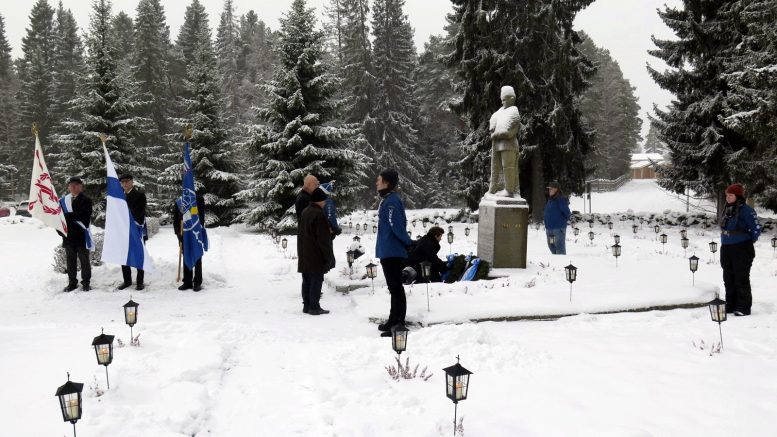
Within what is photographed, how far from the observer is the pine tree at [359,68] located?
116 feet

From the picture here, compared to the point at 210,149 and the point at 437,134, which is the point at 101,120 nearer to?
the point at 210,149

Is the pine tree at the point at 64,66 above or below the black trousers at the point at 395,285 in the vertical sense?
above

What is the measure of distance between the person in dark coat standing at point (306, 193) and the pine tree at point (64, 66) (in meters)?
35.9

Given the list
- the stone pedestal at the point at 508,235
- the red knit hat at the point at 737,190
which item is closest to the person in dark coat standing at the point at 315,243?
the stone pedestal at the point at 508,235

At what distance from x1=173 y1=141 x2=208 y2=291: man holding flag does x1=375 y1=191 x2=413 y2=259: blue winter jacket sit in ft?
13.8

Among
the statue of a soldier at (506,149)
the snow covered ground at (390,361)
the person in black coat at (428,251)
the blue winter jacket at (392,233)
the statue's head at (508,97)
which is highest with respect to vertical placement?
the statue's head at (508,97)

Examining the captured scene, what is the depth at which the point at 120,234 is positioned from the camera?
7910 mm

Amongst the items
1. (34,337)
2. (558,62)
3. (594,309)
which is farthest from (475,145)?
(34,337)

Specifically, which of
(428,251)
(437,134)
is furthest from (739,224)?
(437,134)

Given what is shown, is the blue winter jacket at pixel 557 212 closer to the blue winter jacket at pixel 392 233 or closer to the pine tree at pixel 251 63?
the blue winter jacket at pixel 392 233

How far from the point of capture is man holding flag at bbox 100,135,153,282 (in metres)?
7.84

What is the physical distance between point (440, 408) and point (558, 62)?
1962cm

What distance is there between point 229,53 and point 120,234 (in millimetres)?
47868

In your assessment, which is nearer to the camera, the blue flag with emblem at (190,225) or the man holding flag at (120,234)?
the man holding flag at (120,234)
